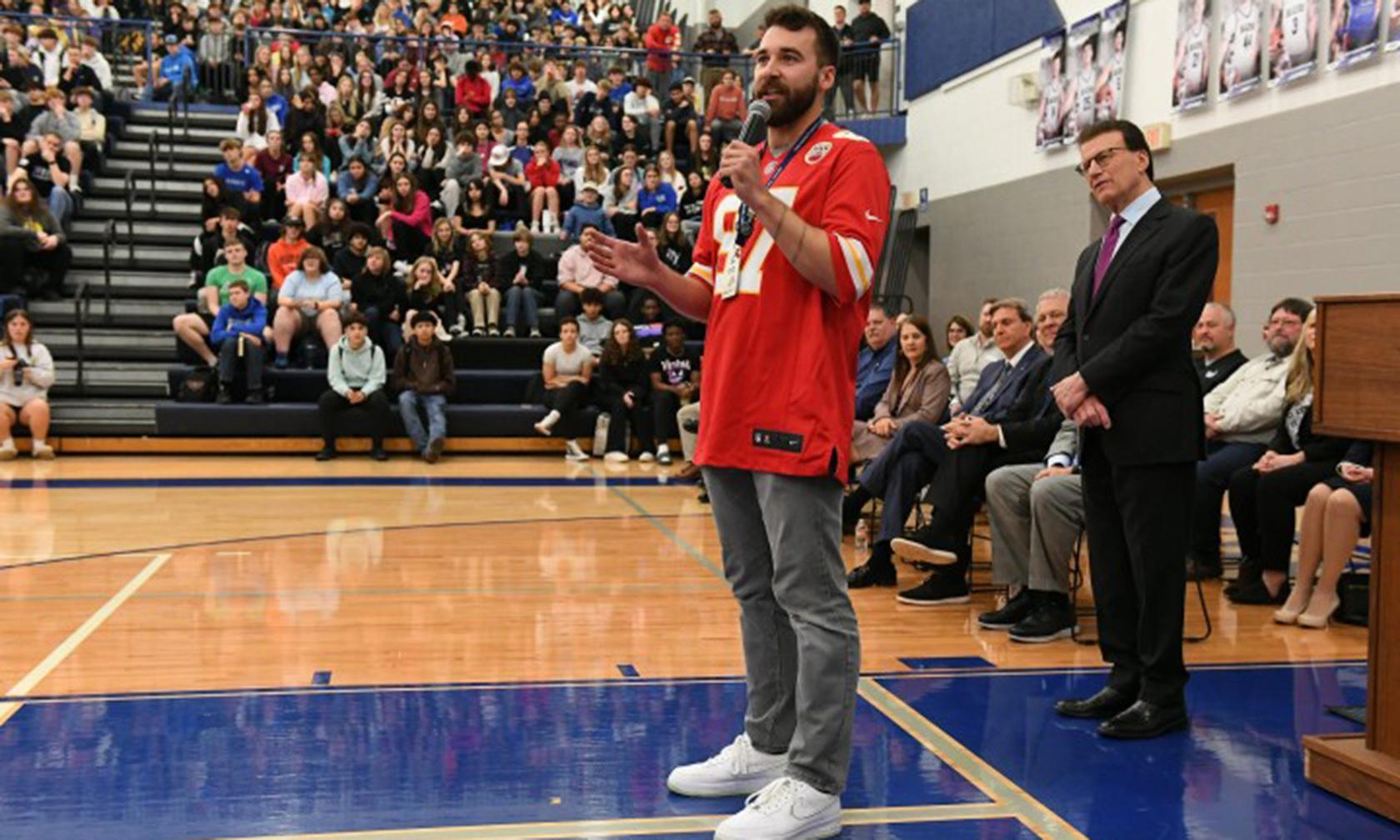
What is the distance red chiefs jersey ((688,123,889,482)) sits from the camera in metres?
2.75

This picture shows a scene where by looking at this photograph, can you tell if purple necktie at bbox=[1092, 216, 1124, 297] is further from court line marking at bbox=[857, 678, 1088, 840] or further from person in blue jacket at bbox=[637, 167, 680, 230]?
person in blue jacket at bbox=[637, 167, 680, 230]

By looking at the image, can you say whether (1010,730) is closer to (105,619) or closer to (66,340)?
(105,619)

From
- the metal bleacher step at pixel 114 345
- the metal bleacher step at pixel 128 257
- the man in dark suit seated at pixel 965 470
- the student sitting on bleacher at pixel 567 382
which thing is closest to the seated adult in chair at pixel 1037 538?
the man in dark suit seated at pixel 965 470

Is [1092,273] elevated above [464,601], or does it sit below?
above

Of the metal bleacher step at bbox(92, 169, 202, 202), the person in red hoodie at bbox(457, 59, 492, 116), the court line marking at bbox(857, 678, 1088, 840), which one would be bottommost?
the court line marking at bbox(857, 678, 1088, 840)

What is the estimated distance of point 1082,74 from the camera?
1186 cm

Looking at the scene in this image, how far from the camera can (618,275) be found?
2.96 meters

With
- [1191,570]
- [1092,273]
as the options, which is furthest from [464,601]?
[1191,570]

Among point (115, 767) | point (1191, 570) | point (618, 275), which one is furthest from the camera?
point (1191, 570)

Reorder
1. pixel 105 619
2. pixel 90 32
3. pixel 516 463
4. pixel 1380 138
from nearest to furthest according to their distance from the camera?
pixel 105 619, pixel 1380 138, pixel 516 463, pixel 90 32

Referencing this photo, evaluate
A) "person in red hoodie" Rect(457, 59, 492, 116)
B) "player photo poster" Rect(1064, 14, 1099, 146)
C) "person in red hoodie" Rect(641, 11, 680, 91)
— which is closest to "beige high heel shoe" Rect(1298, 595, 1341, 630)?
"player photo poster" Rect(1064, 14, 1099, 146)

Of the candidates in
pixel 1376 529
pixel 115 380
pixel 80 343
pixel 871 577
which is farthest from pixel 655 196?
pixel 1376 529

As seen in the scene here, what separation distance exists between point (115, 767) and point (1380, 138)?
7.85 m

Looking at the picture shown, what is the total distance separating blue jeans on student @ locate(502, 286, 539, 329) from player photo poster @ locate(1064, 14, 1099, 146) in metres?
5.31
